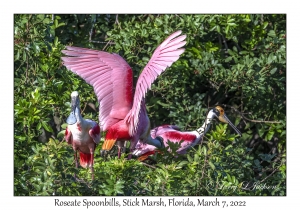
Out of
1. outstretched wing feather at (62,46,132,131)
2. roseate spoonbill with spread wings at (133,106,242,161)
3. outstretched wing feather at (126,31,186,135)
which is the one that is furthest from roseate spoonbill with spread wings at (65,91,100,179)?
roseate spoonbill with spread wings at (133,106,242,161)

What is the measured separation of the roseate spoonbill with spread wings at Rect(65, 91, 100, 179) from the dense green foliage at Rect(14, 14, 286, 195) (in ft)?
0.36

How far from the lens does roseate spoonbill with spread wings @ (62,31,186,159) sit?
7098mm

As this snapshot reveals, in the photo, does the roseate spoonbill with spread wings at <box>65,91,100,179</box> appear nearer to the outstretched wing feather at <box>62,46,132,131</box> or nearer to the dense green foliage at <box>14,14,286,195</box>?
the dense green foliage at <box>14,14,286,195</box>

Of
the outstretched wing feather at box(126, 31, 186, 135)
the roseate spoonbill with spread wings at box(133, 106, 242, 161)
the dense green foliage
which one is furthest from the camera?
the roseate spoonbill with spread wings at box(133, 106, 242, 161)

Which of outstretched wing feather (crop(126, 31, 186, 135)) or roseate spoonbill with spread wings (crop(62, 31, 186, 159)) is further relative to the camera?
roseate spoonbill with spread wings (crop(62, 31, 186, 159))

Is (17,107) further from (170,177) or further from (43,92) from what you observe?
(170,177)

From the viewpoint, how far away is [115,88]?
7316 mm

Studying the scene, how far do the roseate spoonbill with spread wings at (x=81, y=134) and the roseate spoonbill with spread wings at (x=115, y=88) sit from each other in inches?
4.5

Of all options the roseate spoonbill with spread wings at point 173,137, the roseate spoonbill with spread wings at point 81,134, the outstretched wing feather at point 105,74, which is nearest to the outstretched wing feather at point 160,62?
the outstretched wing feather at point 105,74

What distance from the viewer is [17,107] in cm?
685

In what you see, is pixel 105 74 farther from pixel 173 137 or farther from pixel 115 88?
pixel 173 137

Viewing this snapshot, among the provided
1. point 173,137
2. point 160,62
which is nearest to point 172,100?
point 173,137

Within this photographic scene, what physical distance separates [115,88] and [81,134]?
47 cm
